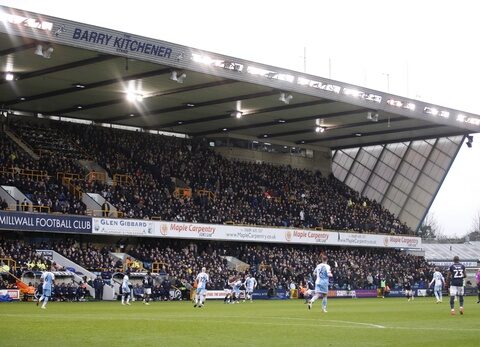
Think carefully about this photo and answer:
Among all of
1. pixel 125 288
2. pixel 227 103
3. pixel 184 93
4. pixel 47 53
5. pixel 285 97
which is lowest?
pixel 125 288

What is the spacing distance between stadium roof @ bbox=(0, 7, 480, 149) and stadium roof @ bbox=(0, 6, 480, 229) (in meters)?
0.07

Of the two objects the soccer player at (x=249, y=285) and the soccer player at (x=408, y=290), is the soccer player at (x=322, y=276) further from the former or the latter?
the soccer player at (x=408, y=290)

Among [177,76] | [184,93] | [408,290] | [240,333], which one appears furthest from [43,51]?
[408,290]

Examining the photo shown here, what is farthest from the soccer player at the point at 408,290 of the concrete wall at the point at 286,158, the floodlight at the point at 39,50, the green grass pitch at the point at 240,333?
the green grass pitch at the point at 240,333

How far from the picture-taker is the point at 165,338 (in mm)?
17109

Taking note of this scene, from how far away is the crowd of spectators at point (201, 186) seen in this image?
182 ft

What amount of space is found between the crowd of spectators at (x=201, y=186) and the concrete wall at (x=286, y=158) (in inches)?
48.8

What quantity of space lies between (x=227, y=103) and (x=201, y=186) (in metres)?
8.70

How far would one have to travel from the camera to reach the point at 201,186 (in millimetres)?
62062

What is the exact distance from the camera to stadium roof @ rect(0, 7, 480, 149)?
41.1 meters

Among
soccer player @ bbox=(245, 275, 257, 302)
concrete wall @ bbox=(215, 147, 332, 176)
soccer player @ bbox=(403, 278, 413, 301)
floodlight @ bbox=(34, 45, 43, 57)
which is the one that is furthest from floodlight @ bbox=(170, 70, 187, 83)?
concrete wall @ bbox=(215, 147, 332, 176)

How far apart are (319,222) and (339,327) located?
1776 inches

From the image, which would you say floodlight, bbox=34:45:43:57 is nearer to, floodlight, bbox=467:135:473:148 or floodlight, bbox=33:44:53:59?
floodlight, bbox=33:44:53:59

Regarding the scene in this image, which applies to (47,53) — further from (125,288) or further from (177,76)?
(125,288)
